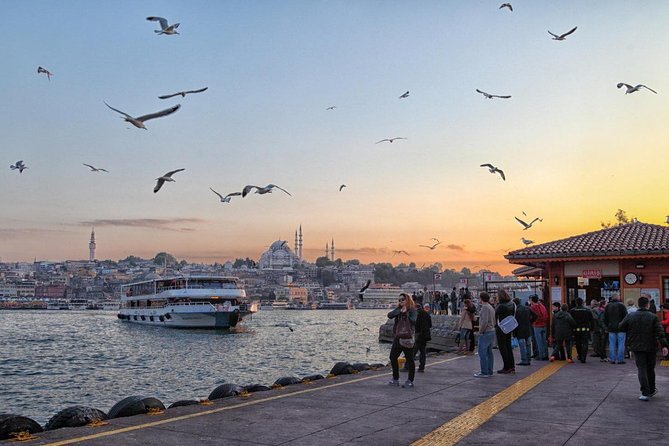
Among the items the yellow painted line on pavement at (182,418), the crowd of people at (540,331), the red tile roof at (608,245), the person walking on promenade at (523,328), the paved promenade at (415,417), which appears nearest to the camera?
the yellow painted line on pavement at (182,418)

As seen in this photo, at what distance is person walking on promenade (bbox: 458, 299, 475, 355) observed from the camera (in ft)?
54.6

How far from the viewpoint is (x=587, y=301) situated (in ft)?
68.3

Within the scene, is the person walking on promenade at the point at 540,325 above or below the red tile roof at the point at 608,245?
below

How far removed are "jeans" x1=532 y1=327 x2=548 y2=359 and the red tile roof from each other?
15.8 feet

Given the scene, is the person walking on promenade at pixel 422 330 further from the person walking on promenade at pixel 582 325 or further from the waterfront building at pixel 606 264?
the waterfront building at pixel 606 264

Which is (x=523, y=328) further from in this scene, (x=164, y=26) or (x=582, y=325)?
(x=164, y=26)

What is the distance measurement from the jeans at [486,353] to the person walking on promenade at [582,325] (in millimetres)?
3744

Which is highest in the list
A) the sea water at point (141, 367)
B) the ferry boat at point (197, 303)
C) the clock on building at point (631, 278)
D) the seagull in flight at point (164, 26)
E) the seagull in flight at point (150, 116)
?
the seagull in flight at point (164, 26)

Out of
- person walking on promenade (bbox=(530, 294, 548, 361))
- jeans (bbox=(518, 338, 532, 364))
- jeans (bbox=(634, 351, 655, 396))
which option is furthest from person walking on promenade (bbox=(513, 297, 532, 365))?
jeans (bbox=(634, 351, 655, 396))

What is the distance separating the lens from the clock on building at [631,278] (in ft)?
64.6

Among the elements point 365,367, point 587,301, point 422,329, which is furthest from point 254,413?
point 587,301

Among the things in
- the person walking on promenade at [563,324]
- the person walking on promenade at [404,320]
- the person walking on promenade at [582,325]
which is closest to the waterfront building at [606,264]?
the person walking on promenade at [582,325]

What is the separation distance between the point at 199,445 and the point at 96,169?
1799 centimetres

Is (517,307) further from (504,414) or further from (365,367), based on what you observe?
(504,414)
